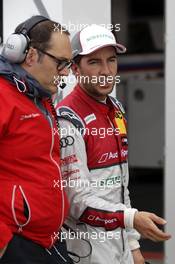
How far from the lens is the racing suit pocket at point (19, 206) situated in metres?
2.33

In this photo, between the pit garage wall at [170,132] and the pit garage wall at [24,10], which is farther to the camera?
the pit garage wall at [170,132]

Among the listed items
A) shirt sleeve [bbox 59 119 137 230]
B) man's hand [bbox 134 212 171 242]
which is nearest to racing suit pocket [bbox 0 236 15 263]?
shirt sleeve [bbox 59 119 137 230]

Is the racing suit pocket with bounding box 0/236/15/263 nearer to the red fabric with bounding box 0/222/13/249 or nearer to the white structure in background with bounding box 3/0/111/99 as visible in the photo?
the red fabric with bounding box 0/222/13/249

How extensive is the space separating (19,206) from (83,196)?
0.37 meters

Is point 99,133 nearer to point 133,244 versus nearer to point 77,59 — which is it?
point 77,59

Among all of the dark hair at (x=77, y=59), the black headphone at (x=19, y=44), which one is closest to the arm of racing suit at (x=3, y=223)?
the black headphone at (x=19, y=44)

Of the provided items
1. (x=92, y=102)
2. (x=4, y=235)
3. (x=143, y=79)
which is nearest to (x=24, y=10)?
(x=92, y=102)

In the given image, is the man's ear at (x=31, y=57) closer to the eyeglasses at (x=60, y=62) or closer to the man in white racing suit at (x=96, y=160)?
the eyeglasses at (x=60, y=62)

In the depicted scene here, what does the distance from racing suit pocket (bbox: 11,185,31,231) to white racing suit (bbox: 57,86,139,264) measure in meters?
0.31

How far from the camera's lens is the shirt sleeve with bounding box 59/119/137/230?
2605mm

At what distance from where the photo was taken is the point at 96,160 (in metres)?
2.70

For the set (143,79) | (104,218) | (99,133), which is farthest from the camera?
(143,79)

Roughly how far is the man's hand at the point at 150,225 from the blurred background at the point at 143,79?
1.25m

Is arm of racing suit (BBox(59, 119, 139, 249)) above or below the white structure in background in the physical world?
below
